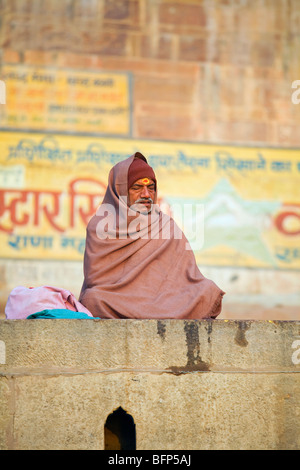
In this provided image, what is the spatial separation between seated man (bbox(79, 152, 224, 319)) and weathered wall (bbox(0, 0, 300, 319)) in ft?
13.7

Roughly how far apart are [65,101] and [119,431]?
5687 millimetres

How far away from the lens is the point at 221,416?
3.63 metres

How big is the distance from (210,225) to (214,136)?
3.17 ft

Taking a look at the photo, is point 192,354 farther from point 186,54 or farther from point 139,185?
point 186,54

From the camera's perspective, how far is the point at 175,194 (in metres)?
8.92

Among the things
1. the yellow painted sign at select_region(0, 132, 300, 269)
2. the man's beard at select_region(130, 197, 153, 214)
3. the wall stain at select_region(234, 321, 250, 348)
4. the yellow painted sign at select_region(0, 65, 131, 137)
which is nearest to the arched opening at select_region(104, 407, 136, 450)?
the wall stain at select_region(234, 321, 250, 348)

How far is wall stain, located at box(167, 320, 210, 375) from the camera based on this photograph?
3676 mm

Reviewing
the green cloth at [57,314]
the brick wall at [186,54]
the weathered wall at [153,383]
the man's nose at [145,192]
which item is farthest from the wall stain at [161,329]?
the brick wall at [186,54]

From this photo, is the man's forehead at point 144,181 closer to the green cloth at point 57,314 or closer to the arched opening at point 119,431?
the green cloth at point 57,314

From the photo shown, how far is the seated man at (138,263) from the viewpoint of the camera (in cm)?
422

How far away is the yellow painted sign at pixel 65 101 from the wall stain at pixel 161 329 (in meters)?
5.42

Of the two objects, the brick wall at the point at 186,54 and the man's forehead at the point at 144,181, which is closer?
the man's forehead at the point at 144,181

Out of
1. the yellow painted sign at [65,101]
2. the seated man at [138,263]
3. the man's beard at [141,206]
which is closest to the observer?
the seated man at [138,263]
